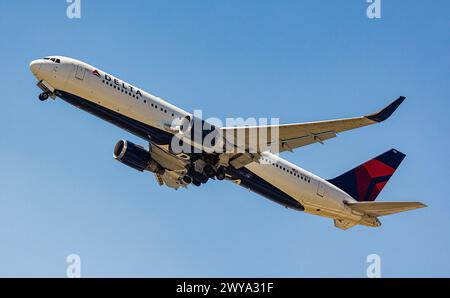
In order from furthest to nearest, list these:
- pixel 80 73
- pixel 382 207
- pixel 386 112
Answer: pixel 382 207
pixel 80 73
pixel 386 112

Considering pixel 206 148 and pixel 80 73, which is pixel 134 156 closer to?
pixel 206 148

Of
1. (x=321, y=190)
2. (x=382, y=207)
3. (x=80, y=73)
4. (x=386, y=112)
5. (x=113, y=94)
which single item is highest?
(x=80, y=73)

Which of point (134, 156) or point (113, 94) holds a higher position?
point (113, 94)

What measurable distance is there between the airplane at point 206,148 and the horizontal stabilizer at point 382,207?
6 centimetres

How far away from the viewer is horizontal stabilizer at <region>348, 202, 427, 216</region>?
41897 millimetres

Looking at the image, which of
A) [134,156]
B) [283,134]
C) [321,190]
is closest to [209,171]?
[283,134]

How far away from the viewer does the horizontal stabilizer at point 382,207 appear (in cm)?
4190

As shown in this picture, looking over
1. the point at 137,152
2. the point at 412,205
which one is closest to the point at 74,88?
the point at 137,152

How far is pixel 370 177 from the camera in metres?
48.5

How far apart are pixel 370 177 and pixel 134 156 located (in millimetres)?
16571

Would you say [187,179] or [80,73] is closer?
[80,73]

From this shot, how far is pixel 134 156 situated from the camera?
4334cm

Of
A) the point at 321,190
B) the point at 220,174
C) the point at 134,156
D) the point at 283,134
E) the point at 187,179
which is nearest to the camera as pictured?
the point at 283,134
